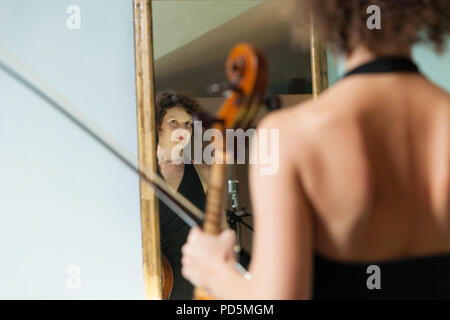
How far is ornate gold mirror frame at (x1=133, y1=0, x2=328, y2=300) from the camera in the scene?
1.33m

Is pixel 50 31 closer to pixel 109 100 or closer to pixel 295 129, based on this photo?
pixel 109 100

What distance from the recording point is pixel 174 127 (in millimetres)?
1329

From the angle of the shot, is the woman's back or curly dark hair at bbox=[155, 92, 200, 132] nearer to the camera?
the woman's back

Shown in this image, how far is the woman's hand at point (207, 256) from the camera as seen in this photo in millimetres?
596

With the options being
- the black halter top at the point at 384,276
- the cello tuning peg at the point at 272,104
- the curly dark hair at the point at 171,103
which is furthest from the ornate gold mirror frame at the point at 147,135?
the black halter top at the point at 384,276

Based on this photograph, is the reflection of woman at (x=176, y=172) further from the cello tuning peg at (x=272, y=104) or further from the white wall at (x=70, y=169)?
the cello tuning peg at (x=272, y=104)

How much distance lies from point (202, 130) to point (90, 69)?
35 cm

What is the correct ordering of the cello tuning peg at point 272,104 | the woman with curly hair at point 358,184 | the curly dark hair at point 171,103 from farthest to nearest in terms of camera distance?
the curly dark hair at point 171,103, the cello tuning peg at point 272,104, the woman with curly hair at point 358,184

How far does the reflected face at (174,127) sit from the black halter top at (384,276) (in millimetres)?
765

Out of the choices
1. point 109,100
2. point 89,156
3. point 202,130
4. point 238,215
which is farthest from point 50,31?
point 238,215

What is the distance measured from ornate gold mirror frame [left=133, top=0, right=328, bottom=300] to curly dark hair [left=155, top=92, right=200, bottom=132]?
0.01 metres

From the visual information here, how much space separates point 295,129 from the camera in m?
0.53

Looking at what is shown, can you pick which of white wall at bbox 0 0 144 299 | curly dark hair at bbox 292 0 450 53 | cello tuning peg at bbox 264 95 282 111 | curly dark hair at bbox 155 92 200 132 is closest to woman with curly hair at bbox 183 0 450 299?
curly dark hair at bbox 292 0 450 53

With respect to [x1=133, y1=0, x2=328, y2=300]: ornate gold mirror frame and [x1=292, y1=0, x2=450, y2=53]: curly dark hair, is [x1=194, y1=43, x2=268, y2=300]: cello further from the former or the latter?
[x1=133, y1=0, x2=328, y2=300]: ornate gold mirror frame
